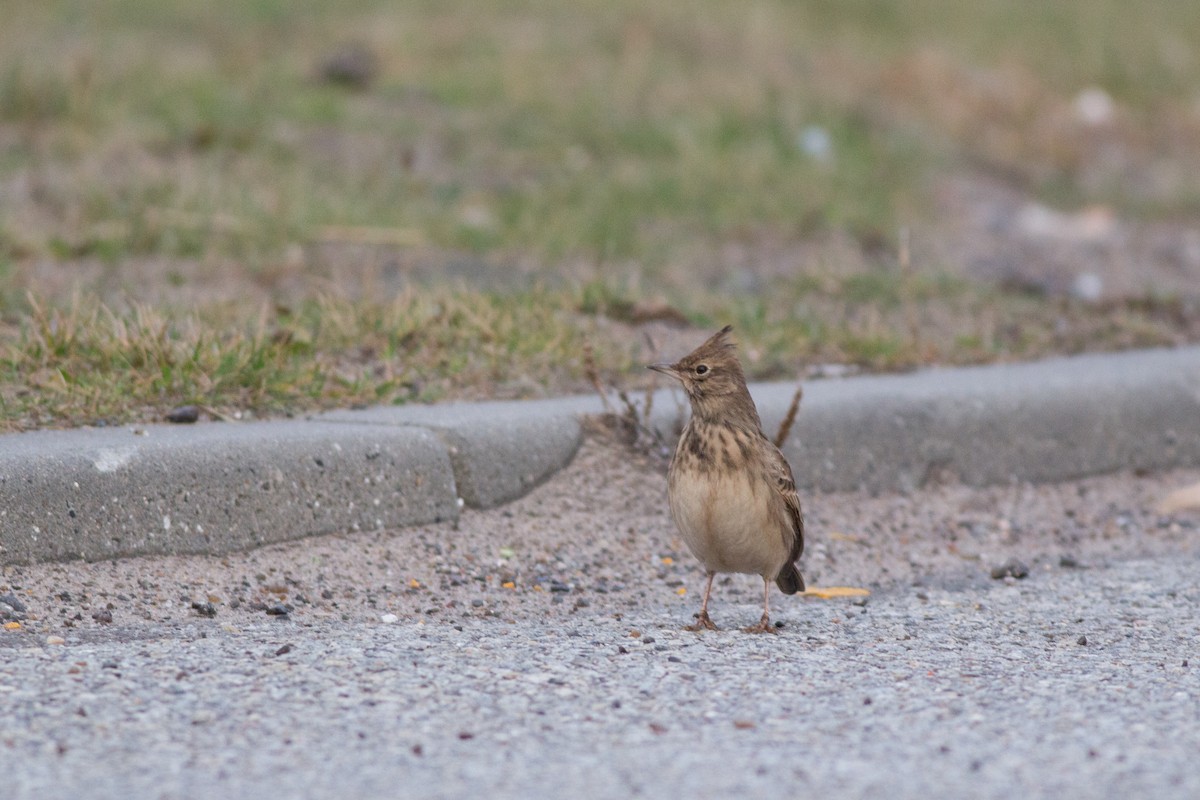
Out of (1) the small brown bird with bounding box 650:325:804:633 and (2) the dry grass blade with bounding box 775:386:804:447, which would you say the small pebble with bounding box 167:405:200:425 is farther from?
(2) the dry grass blade with bounding box 775:386:804:447

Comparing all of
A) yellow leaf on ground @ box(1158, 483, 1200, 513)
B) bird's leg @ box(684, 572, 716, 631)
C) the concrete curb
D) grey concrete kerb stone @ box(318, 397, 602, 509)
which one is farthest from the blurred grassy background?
bird's leg @ box(684, 572, 716, 631)

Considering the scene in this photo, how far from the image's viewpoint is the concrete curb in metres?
4.61

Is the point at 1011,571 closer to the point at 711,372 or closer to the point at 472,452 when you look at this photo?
the point at 711,372

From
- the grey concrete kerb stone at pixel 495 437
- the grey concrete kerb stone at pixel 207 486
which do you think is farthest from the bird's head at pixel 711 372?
the grey concrete kerb stone at pixel 207 486

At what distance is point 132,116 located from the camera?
9.44 meters


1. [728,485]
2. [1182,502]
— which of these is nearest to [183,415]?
[728,485]

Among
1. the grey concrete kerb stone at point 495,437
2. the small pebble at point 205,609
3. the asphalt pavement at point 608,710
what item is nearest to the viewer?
the asphalt pavement at point 608,710

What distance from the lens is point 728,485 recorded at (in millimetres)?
4543

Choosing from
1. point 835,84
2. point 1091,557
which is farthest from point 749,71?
point 1091,557

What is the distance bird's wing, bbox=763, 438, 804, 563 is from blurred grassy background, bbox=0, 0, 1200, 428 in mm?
1466

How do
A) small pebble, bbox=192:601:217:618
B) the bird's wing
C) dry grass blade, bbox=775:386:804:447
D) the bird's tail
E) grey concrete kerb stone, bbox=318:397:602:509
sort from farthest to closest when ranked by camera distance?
dry grass blade, bbox=775:386:804:447
grey concrete kerb stone, bbox=318:397:602:509
the bird's tail
the bird's wing
small pebble, bbox=192:601:217:618

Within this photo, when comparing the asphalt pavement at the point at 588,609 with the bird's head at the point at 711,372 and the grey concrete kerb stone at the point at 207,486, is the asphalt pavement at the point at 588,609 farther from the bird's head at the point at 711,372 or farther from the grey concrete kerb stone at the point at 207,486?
the bird's head at the point at 711,372

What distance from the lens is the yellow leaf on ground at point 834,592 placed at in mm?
5109

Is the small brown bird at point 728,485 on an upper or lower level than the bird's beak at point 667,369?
lower
